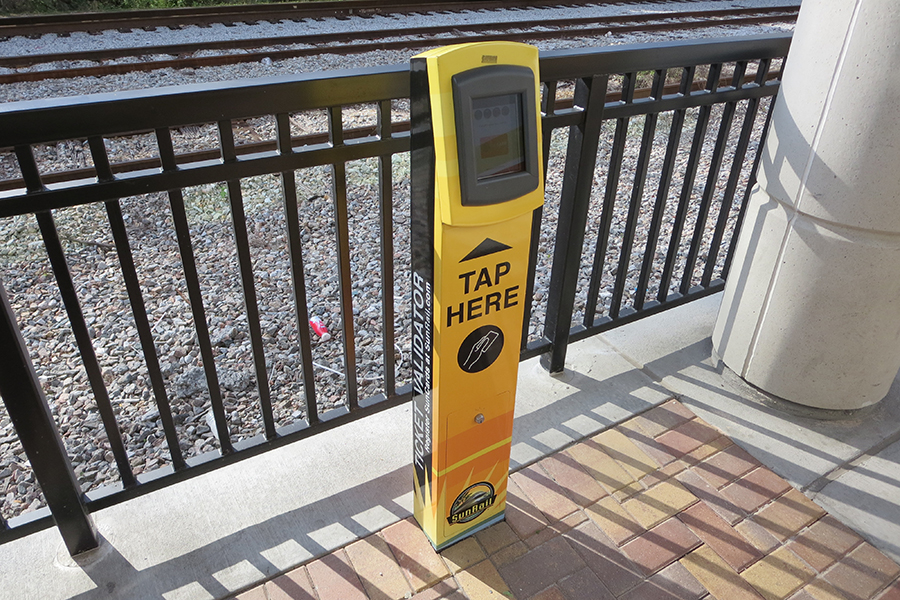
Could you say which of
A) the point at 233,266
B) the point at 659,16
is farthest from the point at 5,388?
the point at 659,16

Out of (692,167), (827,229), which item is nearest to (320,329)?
(692,167)

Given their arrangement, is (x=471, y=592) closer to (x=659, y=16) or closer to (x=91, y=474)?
(x=91, y=474)

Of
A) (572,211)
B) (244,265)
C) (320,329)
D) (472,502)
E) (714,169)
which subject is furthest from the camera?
(320,329)

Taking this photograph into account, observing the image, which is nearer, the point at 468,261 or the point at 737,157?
the point at 468,261

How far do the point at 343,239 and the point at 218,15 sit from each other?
964 cm

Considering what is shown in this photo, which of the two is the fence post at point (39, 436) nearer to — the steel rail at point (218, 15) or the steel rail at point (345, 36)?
the steel rail at point (345, 36)

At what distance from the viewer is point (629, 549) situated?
96.3 inches

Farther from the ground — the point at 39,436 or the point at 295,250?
the point at 295,250

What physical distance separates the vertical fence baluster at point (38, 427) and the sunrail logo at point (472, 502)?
119 centimetres

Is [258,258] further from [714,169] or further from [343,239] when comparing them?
[714,169]

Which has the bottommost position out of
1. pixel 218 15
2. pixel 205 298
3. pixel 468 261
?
pixel 205 298

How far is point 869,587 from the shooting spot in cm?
235

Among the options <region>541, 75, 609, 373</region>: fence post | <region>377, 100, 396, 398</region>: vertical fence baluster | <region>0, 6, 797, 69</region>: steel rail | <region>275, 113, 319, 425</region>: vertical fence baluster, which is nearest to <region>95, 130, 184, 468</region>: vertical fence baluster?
<region>275, 113, 319, 425</region>: vertical fence baluster

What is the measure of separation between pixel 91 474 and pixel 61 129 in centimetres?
184
